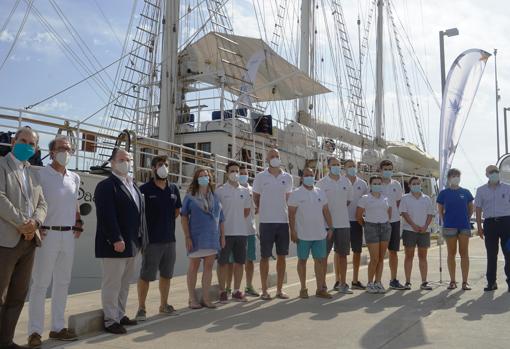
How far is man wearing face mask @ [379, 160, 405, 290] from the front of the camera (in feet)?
25.8

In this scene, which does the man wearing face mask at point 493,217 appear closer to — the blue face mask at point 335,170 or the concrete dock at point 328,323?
the concrete dock at point 328,323

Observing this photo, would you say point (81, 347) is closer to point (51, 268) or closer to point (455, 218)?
point (51, 268)

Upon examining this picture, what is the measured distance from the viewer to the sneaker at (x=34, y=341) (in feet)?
14.6

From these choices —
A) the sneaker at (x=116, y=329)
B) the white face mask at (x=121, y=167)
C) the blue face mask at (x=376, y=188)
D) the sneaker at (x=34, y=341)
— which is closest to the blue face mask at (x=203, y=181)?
the white face mask at (x=121, y=167)

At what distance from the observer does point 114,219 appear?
5016mm

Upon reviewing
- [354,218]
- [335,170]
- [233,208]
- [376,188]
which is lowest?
[354,218]

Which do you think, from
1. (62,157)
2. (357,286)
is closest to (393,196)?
(357,286)

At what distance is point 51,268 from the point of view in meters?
4.66

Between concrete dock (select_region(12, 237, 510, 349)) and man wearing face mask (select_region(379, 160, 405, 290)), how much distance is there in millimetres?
480

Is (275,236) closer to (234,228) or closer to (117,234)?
(234,228)

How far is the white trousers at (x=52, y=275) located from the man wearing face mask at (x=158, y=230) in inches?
41.3

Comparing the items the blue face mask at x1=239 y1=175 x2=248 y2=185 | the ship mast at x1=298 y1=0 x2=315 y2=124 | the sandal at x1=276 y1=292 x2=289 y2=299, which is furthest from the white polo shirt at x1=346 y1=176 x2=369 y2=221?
the ship mast at x1=298 y1=0 x2=315 y2=124

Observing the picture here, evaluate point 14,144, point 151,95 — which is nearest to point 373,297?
point 14,144

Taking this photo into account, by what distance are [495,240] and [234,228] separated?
3919 mm
